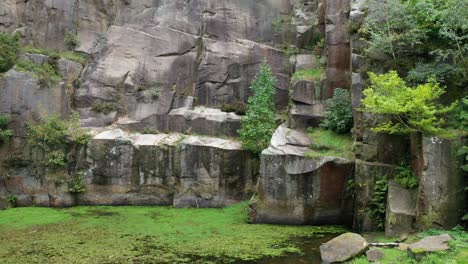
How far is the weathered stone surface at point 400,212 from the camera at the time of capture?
1303 cm

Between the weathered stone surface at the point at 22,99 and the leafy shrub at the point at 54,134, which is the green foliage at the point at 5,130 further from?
the leafy shrub at the point at 54,134

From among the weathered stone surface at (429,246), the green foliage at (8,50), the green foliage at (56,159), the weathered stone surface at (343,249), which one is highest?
the green foliage at (8,50)

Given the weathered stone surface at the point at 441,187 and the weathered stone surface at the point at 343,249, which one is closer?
the weathered stone surface at the point at 343,249

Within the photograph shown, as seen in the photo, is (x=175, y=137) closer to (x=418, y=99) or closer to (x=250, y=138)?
(x=250, y=138)

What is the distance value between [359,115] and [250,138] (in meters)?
5.48

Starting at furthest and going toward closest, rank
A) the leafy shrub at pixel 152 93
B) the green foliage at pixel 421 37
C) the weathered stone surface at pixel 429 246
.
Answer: the leafy shrub at pixel 152 93
the green foliage at pixel 421 37
the weathered stone surface at pixel 429 246

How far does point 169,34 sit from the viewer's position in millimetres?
24141

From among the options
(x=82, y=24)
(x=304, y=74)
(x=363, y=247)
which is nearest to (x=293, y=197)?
(x=363, y=247)

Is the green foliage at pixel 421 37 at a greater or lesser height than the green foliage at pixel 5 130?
greater

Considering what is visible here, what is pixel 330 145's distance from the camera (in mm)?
17578

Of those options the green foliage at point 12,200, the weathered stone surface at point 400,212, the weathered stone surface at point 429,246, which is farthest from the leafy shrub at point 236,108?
the weathered stone surface at point 429,246

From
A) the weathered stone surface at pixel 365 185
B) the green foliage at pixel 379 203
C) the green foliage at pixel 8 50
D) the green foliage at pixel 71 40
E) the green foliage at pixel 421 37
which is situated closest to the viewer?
the green foliage at pixel 421 37

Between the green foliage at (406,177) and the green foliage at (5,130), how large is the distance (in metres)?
17.0

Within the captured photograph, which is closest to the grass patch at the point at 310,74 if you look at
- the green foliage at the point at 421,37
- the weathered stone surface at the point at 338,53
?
the weathered stone surface at the point at 338,53
